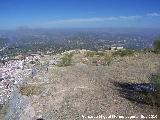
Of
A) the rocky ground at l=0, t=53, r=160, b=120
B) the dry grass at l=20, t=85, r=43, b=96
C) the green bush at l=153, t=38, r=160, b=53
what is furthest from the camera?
the green bush at l=153, t=38, r=160, b=53

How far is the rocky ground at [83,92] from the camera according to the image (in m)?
12.0

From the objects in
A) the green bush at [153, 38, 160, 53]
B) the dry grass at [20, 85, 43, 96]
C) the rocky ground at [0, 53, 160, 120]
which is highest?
the green bush at [153, 38, 160, 53]

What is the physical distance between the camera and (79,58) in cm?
2700

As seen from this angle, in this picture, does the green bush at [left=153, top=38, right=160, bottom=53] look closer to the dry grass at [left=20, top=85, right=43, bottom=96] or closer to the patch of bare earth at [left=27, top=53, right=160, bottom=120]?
Answer: the patch of bare earth at [left=27, top=53, right=160, bottom=120]

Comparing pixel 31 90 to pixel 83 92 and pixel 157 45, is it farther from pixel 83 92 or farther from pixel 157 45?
pixel 157 45

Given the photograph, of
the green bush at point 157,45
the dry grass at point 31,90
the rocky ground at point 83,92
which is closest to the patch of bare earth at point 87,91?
the rocky ground at point 83,92

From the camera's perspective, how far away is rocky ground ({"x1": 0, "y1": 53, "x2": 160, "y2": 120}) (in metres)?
12.0

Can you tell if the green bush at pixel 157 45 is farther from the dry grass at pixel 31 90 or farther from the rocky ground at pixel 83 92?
the dry grass at pixel 31 90

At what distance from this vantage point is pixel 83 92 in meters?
14.8

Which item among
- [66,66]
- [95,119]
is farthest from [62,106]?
[66,66]

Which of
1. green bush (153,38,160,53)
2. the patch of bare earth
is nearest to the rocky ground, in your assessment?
the patch of bare earth

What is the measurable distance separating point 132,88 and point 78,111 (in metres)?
4.00

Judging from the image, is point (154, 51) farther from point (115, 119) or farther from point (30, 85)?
point (115, 119)

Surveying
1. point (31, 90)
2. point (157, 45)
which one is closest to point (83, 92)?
point (31, 90)
